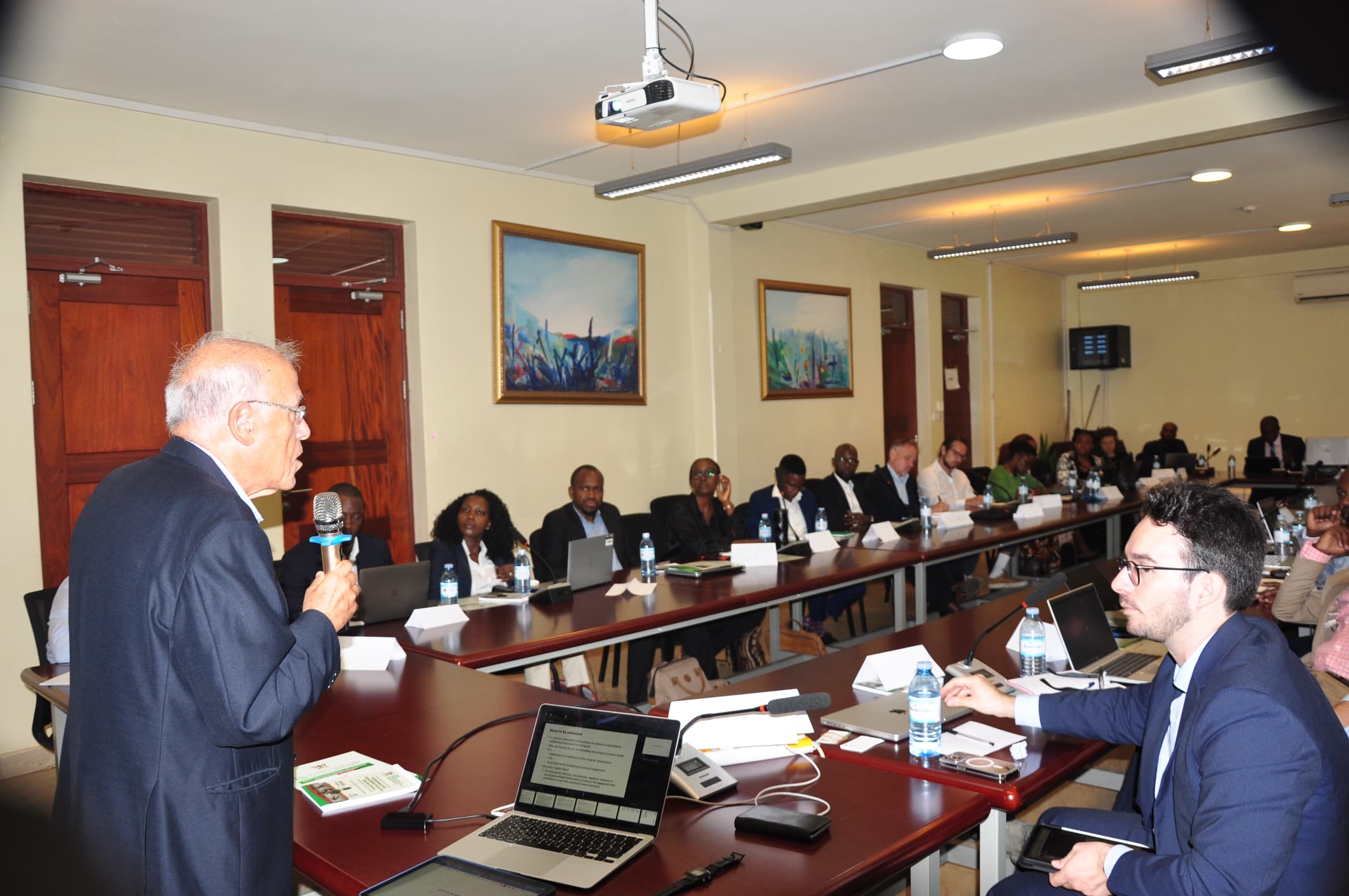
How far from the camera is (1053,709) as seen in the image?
2.31m

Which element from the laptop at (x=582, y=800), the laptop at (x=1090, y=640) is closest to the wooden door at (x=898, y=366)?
the laptop at (x=1090, y=640)

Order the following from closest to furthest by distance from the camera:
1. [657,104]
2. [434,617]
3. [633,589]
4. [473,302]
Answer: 1. [657,104]
2. [434,617]
3. [633,589]
4. [473,302]

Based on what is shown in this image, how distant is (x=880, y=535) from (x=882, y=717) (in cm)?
339

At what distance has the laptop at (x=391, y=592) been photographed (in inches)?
151

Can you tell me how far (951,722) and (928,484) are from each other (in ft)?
17.5

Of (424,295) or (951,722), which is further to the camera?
(424,295)

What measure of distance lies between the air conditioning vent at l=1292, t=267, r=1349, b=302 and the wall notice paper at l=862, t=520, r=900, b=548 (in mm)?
8104

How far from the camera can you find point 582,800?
179 cm

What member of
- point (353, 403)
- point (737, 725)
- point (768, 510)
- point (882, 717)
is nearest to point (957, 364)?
point (768, 510)

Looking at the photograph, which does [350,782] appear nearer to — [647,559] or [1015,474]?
[647,559]

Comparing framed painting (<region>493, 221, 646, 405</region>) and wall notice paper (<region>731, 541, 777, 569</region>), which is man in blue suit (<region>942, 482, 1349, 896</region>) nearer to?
wall notice paper (<region>731, 541, 777, 569</region>)

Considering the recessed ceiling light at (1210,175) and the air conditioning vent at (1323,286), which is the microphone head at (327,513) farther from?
the air conditioning vent at (1323,286)

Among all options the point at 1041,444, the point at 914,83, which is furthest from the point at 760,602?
the point at 1041,444

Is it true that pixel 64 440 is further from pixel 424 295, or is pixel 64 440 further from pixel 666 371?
pixel 666 371
